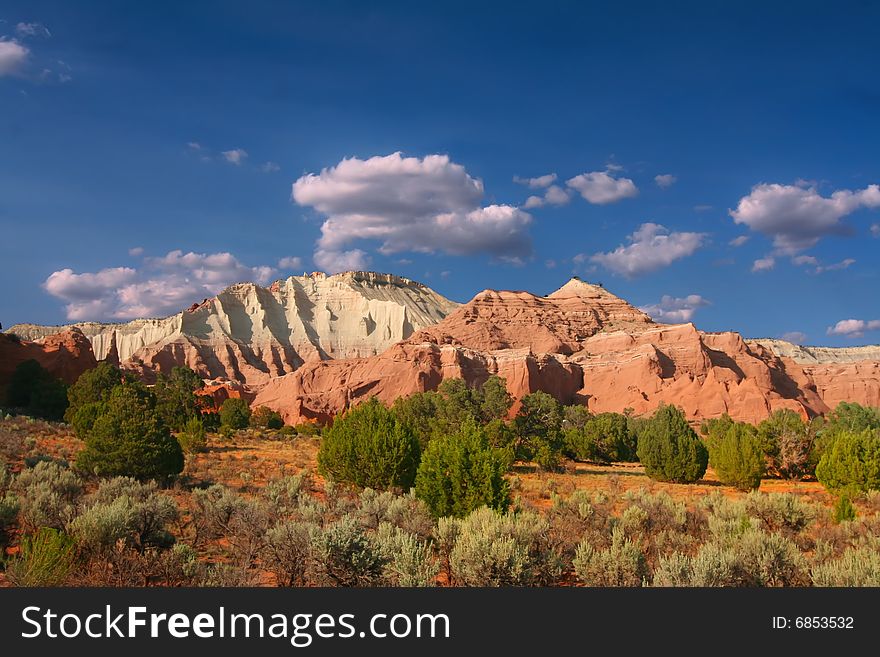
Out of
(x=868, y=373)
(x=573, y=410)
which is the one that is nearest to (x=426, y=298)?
(x=868, y=373)

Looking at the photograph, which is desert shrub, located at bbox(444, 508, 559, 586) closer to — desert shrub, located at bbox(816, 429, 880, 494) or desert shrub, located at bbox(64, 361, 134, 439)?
desert shrub, located at bbox(816, 429, 880, 494)

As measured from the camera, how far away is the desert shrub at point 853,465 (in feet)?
71.1

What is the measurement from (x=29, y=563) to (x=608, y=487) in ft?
70.2

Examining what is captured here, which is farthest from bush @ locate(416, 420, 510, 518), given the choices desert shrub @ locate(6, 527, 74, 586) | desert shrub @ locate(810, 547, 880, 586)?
desert shrub @ locate(6, 527, 74, 586)

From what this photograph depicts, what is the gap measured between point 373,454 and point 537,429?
1938cm

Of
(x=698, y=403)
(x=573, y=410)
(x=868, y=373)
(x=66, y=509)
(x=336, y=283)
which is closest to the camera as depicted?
(x=66, y=509)

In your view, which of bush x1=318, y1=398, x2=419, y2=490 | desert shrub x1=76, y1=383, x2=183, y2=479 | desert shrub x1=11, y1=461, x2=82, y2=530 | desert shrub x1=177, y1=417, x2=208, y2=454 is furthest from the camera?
A: desert shrub x1=177, y1=417, x2=208, y2=454

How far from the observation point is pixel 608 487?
24.8 metres

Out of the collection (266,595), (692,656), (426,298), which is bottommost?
(692,656)

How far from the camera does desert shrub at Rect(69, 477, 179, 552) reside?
9344mm

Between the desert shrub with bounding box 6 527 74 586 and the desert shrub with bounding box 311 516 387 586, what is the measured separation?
125 inches

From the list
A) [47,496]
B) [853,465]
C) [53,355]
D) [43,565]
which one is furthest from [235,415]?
[43,565]

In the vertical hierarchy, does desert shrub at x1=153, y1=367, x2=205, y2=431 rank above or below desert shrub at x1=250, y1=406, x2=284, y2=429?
above

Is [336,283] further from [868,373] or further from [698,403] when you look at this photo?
[868,373]
